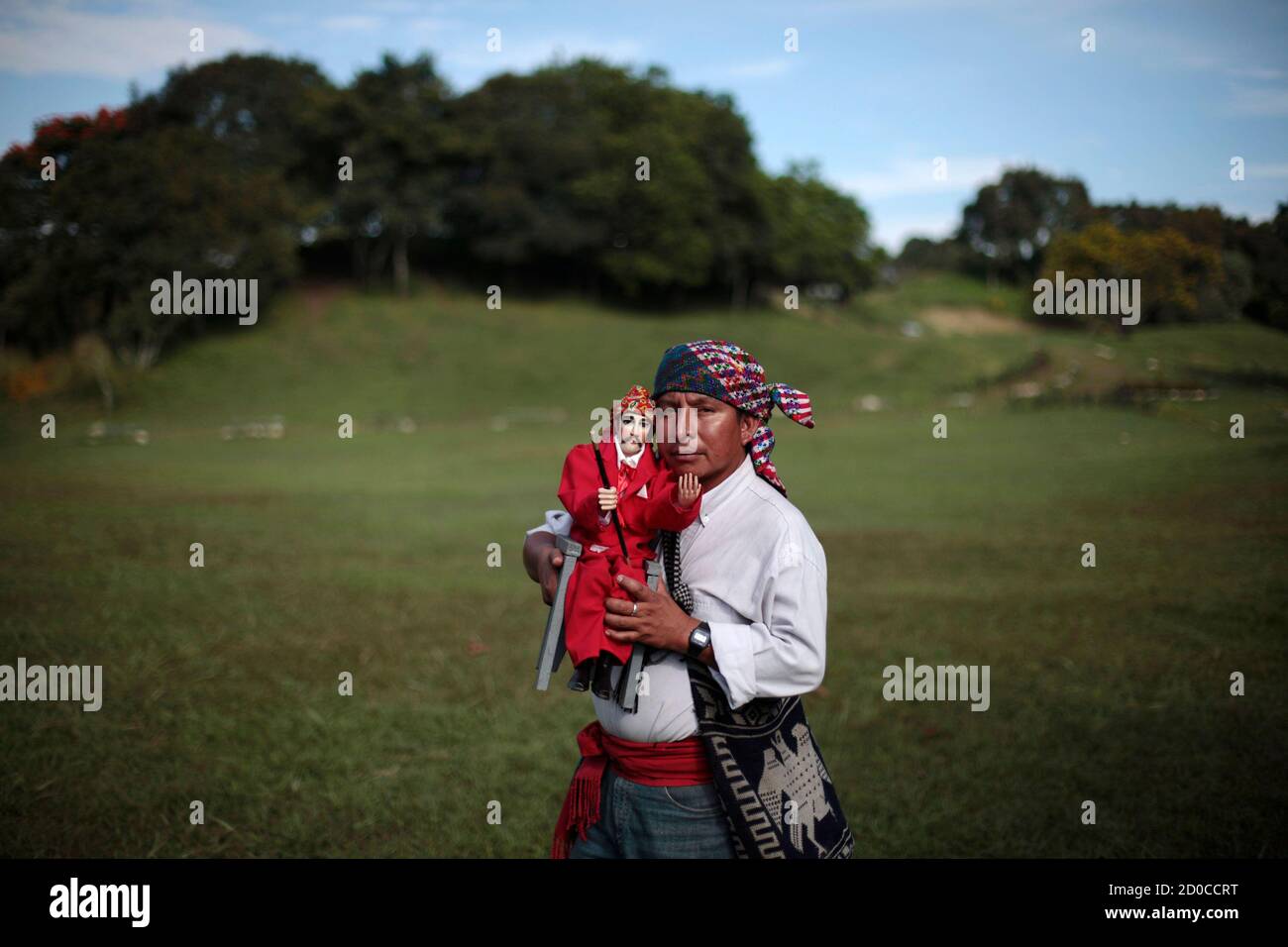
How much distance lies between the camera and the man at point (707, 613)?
89.0 inches

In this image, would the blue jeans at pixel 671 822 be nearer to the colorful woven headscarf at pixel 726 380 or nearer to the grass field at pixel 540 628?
the colorful woven headscarf at pixel 726 380

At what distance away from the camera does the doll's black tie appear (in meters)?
2.42

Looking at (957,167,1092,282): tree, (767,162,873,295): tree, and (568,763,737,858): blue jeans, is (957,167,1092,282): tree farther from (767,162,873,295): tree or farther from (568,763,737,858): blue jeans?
(767,162,873,295): tree

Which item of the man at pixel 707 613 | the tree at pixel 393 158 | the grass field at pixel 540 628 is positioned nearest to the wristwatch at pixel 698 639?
the man at pixel 707 613

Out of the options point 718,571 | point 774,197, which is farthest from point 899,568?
point 774,197

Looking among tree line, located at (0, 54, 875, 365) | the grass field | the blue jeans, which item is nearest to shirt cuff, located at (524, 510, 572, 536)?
the blue jeans

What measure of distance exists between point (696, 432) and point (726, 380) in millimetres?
138

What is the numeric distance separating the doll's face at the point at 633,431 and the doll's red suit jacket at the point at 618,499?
0.10ft

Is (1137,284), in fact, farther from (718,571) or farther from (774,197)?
(774,197)

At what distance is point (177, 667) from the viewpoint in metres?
6.75

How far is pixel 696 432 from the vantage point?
2.35 metres

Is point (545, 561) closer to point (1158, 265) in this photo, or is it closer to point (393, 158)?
point (1158, 265)

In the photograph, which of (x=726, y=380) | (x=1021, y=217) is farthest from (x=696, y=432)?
(x=1021, y=217)
